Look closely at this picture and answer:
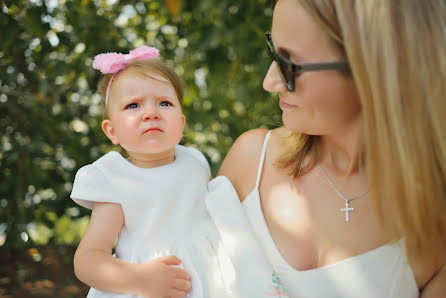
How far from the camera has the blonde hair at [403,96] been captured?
1385 millimetres

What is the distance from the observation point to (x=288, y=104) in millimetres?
1641

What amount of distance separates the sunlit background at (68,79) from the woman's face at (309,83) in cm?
100

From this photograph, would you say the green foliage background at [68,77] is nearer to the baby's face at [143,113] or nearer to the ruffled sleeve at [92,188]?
the baby's face at [143,113]

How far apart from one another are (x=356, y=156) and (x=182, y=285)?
0.69 m

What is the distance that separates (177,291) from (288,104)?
0.67 m

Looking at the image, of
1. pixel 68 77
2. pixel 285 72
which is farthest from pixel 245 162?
pixel 68 77

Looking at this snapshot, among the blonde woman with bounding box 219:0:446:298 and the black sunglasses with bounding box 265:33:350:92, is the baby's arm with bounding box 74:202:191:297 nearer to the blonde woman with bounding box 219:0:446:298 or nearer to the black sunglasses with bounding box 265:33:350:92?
the blonde woman with bounding box 219:0:446:298

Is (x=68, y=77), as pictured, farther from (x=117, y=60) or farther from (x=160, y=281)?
(x=160, y=281)

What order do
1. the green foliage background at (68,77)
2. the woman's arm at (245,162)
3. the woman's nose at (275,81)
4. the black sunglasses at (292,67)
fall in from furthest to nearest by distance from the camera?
the green foliage background at (68,77) → the woman's arm at (245,162) → the woman's nose at (275,81) → the black sunglasses at (292,67)

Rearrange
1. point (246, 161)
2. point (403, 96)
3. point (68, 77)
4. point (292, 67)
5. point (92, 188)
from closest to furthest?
point (403, 96)
point (292, 67)
point (92, 188)
point (246, 161)
point (68, 77)

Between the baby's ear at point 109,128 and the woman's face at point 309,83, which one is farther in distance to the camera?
the baby's ear at point 109,128

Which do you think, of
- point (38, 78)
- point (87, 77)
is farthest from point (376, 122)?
point (38, 78)

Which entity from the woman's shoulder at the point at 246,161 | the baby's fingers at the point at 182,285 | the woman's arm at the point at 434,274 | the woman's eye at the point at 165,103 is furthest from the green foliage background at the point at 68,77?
the woman's arm at the point at 434,274

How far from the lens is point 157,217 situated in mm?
1716
